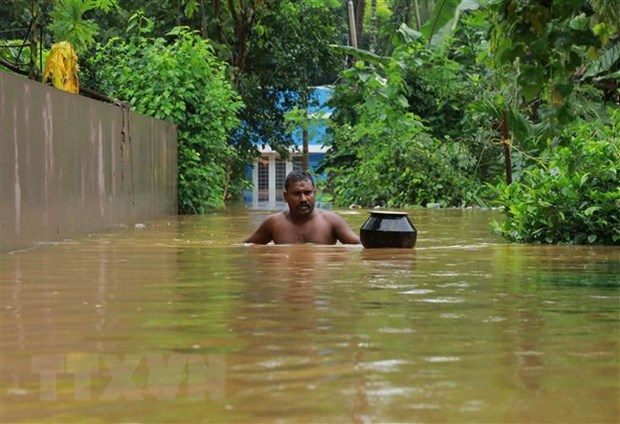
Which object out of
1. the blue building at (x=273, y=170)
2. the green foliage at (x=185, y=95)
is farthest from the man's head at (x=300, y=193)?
the blue building at (x=273, y=170)

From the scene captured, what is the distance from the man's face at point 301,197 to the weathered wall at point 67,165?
8.11 feet

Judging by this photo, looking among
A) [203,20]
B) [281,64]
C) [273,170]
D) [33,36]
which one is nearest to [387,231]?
[33,36]

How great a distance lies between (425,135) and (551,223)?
644 inches

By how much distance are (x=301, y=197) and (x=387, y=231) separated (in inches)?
42.3

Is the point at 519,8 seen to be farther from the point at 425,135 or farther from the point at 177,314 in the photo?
the point at 425,135

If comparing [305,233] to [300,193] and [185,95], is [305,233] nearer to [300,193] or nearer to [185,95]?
[300,193]

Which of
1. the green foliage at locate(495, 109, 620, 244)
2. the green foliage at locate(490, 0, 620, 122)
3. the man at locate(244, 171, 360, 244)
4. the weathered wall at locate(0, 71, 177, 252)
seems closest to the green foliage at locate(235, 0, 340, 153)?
the weathered wall at locate(0, 71, 177, 252)

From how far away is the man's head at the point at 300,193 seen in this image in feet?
35.7

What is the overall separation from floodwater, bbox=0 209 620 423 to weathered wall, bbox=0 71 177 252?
2.14 metres

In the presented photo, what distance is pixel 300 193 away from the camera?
35.7ft

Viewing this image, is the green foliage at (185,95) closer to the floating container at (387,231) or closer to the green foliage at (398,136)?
the green foliage at (398,136)

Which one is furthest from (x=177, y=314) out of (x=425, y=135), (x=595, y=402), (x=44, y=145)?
(x=425, y=135)

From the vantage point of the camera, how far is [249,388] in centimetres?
350

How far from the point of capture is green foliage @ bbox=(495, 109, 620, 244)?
1109 centimetres
